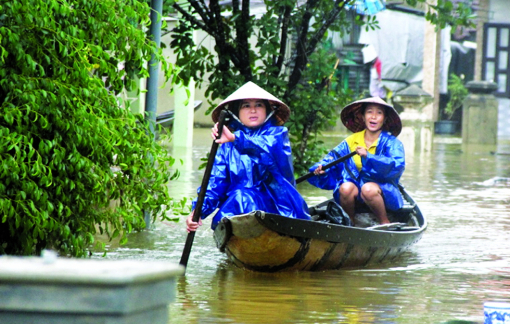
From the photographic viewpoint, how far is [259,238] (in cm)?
650

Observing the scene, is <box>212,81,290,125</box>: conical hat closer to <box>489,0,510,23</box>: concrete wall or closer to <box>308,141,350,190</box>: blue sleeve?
<box>308,141,350,190</box>: blue sleeve

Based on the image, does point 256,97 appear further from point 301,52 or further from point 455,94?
point 455,94

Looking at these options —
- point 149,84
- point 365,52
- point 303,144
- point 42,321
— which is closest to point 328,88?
point 303,144

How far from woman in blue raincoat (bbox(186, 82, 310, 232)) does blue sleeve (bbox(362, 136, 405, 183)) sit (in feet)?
3.26

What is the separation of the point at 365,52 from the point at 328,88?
62.0 feet

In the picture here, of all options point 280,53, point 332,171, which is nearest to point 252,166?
point 332,171

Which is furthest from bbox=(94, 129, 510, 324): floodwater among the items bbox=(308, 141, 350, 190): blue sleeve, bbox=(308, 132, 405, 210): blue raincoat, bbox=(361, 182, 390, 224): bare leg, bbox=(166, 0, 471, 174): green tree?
bbox=(166, 0, 471, 174): green tree

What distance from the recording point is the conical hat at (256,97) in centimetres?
704

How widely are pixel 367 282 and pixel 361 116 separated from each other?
7.52ft

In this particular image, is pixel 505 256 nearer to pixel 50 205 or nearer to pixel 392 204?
pixel 392 204

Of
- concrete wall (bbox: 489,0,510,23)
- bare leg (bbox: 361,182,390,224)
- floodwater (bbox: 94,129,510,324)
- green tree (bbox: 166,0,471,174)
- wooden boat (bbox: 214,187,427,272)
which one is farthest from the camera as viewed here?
concrete wall (bbox: 489,0,510,23)

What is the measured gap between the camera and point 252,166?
7031mm

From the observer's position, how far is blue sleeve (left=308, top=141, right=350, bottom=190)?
8.41 metres

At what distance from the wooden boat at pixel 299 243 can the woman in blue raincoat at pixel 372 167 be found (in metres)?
0.55
